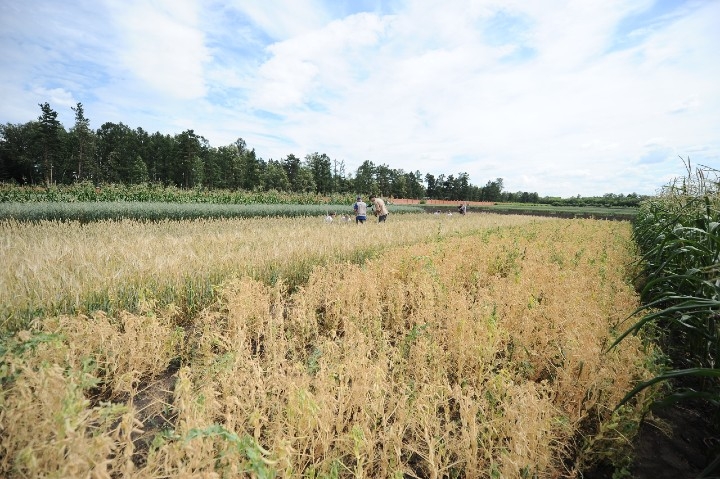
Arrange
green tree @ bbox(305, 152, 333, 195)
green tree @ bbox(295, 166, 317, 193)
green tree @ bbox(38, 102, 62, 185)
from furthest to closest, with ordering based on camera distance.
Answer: green tree @ bbox(305, 152, 333, 195), green tree @ bbox(295, 166, 317, 193), green tree @ bbox(38, 102, 62, 185)

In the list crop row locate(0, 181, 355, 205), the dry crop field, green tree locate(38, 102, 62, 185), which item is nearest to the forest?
green tree locate(38, 102, 62, 185)

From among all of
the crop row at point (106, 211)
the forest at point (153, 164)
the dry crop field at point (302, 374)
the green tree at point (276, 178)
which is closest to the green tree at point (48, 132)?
the forest at point (153, 164)

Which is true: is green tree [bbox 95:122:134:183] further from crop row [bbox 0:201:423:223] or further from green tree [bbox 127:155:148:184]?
crop row [bbox 0:201:423:223]

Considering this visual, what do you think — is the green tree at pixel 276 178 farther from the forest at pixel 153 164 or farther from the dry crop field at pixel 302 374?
the dry crop field at pixel 302 374

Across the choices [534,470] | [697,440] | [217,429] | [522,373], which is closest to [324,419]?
[217,429]

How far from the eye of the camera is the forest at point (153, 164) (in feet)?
219

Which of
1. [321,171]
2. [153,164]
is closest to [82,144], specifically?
[153,164]

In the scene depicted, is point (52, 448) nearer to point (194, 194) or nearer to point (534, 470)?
point (534, 470)

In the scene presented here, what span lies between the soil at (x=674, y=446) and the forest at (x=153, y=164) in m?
55.6

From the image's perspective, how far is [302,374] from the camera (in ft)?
9.55

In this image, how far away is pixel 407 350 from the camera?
367 centimetres

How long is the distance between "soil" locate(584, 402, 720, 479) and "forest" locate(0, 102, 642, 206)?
55641mm

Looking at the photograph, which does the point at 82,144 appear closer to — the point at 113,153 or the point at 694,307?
the point at 113,153

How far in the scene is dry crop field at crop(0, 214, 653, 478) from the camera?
77.2 inches
